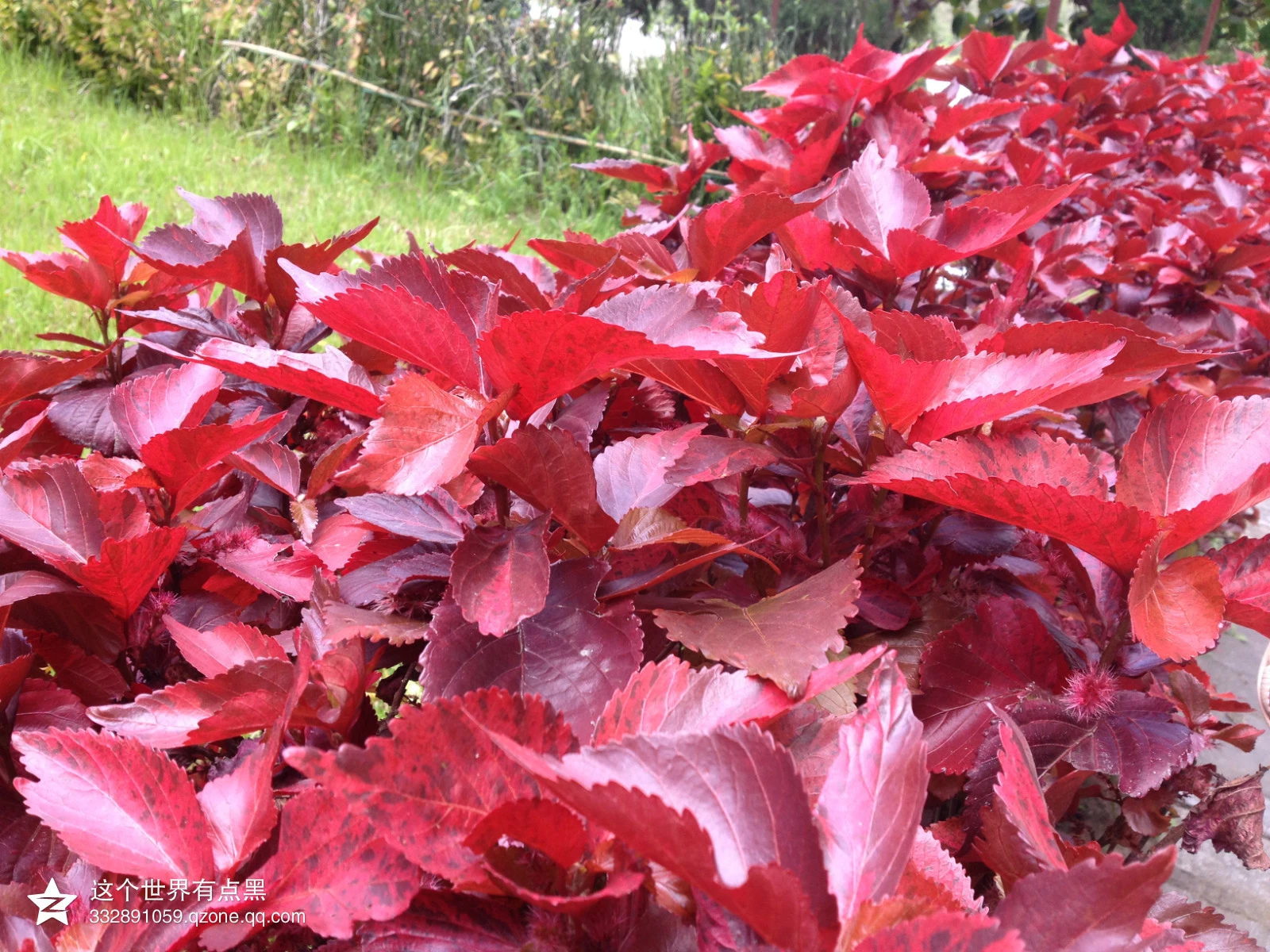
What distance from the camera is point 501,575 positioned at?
596mm

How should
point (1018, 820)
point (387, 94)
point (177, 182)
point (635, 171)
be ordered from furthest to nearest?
point (387, 94)
point (177, 182)
point (635, 171)
point (1018, 820)

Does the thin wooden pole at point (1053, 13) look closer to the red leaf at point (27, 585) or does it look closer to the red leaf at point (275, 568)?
the red leaf at point (275, 568)

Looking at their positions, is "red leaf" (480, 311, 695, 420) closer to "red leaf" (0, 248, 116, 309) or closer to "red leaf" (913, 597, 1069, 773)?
"red leaf" (913, 597, 1069, 773)

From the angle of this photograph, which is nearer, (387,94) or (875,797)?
(875,797)

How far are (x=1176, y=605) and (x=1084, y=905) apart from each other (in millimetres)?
327

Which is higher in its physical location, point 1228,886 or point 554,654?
point 554,654

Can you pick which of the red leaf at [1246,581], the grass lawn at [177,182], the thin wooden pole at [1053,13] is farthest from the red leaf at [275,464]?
the thin wooden pole at [1053,13]

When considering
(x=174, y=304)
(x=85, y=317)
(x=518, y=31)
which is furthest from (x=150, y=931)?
(x=518, y=31)

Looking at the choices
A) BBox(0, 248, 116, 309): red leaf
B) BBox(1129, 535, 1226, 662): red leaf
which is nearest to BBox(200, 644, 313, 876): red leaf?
BBox(1129, 535, 1226, 662): red leaf

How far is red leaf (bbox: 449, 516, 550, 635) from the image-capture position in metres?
0.56

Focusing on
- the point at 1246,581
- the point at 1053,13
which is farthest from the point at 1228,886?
the point at 1053,13

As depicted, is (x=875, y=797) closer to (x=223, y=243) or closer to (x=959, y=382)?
(x=959, y=382)

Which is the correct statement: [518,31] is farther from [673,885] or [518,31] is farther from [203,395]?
[673,885]

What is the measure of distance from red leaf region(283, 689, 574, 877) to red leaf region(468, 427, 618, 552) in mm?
183
